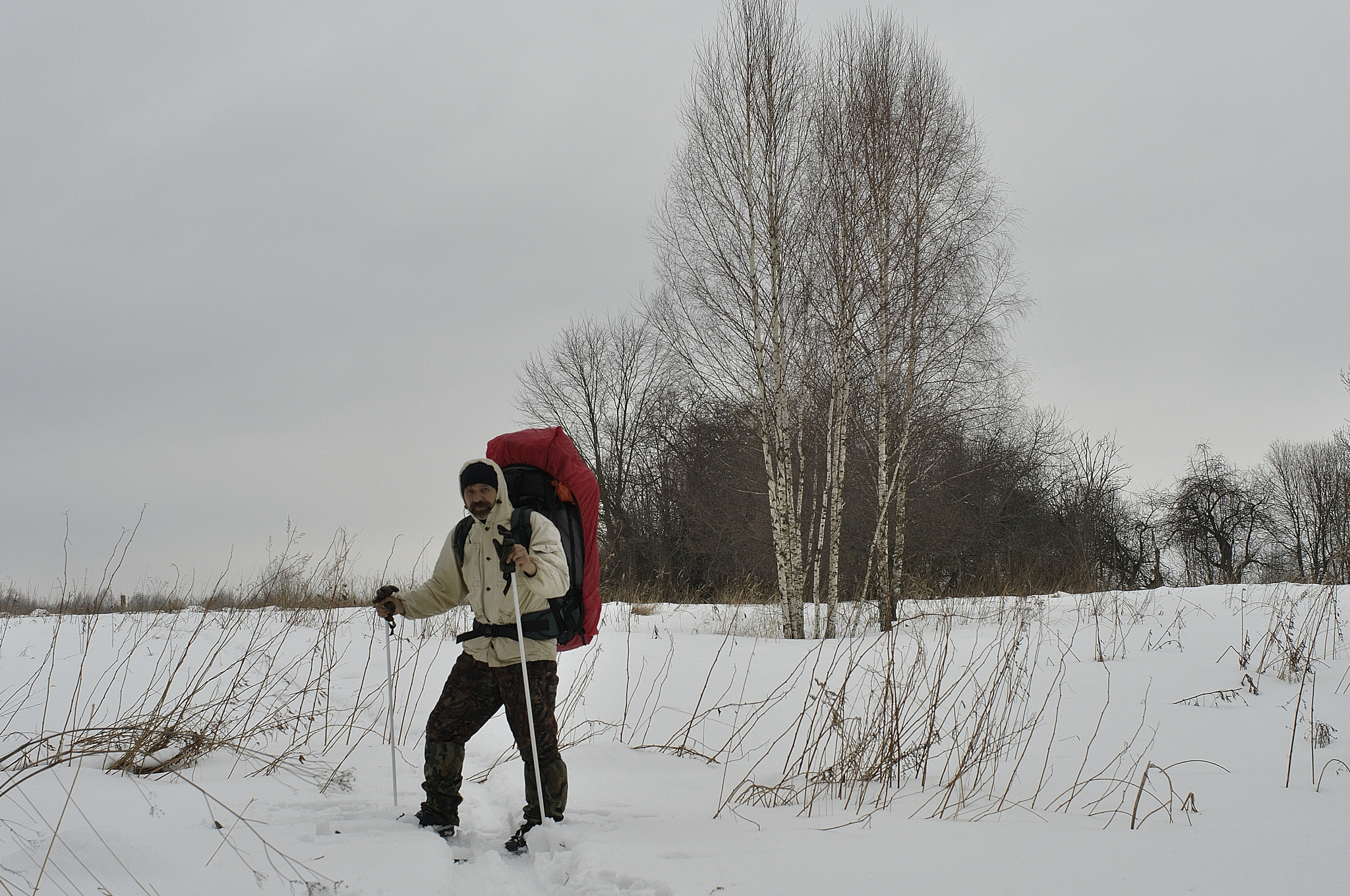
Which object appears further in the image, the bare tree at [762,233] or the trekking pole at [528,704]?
the bare tree at [762,233]

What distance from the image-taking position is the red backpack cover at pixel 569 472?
3.45 metres

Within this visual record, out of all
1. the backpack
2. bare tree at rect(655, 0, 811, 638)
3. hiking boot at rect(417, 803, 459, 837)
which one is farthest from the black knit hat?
bare tree at rect(655, 0, 811, 638)

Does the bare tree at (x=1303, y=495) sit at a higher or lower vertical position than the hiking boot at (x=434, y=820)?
higher

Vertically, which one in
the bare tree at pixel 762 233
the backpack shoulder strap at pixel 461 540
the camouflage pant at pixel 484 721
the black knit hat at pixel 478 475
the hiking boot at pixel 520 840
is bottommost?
the hiking boot at pixel 520 840

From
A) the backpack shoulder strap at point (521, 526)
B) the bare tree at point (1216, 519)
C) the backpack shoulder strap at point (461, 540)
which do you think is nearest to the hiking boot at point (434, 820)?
the backpack shoulder strap at point (461, 540)

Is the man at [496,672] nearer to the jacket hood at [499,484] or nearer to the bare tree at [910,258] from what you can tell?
the jacket hood at [499,484]

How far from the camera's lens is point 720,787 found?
157 inches

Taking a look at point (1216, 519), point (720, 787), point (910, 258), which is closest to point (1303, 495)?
point (1216, 519)

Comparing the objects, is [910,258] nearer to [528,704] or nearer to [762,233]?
[762,233]

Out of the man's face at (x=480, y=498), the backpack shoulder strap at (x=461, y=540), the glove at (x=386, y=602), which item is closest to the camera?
the man's face at (x=480, y=498)

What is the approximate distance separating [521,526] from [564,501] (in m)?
0.25

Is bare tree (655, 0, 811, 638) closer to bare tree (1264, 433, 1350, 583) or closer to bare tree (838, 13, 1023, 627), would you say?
bare tree (838, 13, 1023, 627)

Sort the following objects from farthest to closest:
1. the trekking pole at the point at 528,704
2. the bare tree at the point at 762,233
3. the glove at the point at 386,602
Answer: the bare tree at the point at 762,233
the glove at the point at 386,602
the trekking pole at the point at 528,704

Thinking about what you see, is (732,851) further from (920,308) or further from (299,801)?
(920,308)
